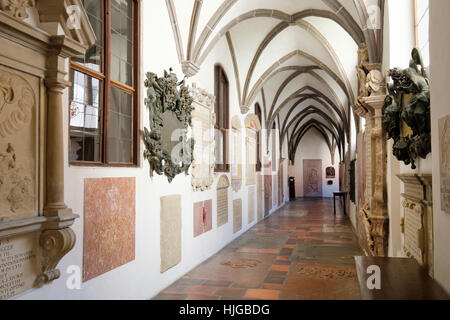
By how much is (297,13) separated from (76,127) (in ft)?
18.8

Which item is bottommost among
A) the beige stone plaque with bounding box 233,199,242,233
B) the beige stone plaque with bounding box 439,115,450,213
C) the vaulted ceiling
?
the beige stone plaque with bounding box 233,199,242,233

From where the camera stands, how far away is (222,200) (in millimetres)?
7727

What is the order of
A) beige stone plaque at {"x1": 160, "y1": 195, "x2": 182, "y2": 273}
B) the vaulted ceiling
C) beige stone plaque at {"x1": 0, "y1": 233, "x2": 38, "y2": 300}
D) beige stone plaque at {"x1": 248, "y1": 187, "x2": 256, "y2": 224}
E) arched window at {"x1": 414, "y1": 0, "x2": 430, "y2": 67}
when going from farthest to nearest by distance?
beige stone plaque at {"x1": 248, "y1": 187, "x2": 256, "y2": 224} → the vaulted ceiling → beige stone plaque at {"x1": 160, "y1": 195, "x2": 182, "y2": 273} → arched window at {"x1": 414, "y1": 0, "x2": 430, "y2": 67} → beige stone plaque at {"x1": 0, "y1": 233, "x2": 38, "y2": 300}

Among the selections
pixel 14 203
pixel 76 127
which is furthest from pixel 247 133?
pixel 14 203

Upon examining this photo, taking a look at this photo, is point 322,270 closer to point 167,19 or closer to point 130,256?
point 130,256

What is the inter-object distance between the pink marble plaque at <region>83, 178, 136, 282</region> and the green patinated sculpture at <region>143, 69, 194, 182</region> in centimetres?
61

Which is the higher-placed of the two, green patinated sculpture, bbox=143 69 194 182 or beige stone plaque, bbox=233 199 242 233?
green patinated sculpture, bbox=143 69 194 182

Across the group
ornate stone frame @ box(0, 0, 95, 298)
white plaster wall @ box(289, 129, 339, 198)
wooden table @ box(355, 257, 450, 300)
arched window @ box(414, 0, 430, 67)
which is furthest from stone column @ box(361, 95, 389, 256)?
white plaster wall @ box(289, 129, 339, 198)

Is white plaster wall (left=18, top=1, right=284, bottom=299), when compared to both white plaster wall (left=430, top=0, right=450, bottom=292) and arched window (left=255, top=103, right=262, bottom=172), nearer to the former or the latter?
white plaster wall (left=430, top=0, right=450, bottom=292)

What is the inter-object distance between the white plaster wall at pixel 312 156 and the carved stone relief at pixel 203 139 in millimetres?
18370

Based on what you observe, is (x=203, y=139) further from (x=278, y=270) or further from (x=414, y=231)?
(x=414, y=231)

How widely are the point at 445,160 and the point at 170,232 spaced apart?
11.9 feet

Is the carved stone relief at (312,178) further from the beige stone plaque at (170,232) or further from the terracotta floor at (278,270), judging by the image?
the beige stone plaque at (170,232)

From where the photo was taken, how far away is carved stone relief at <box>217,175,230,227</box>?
24.5 feet
